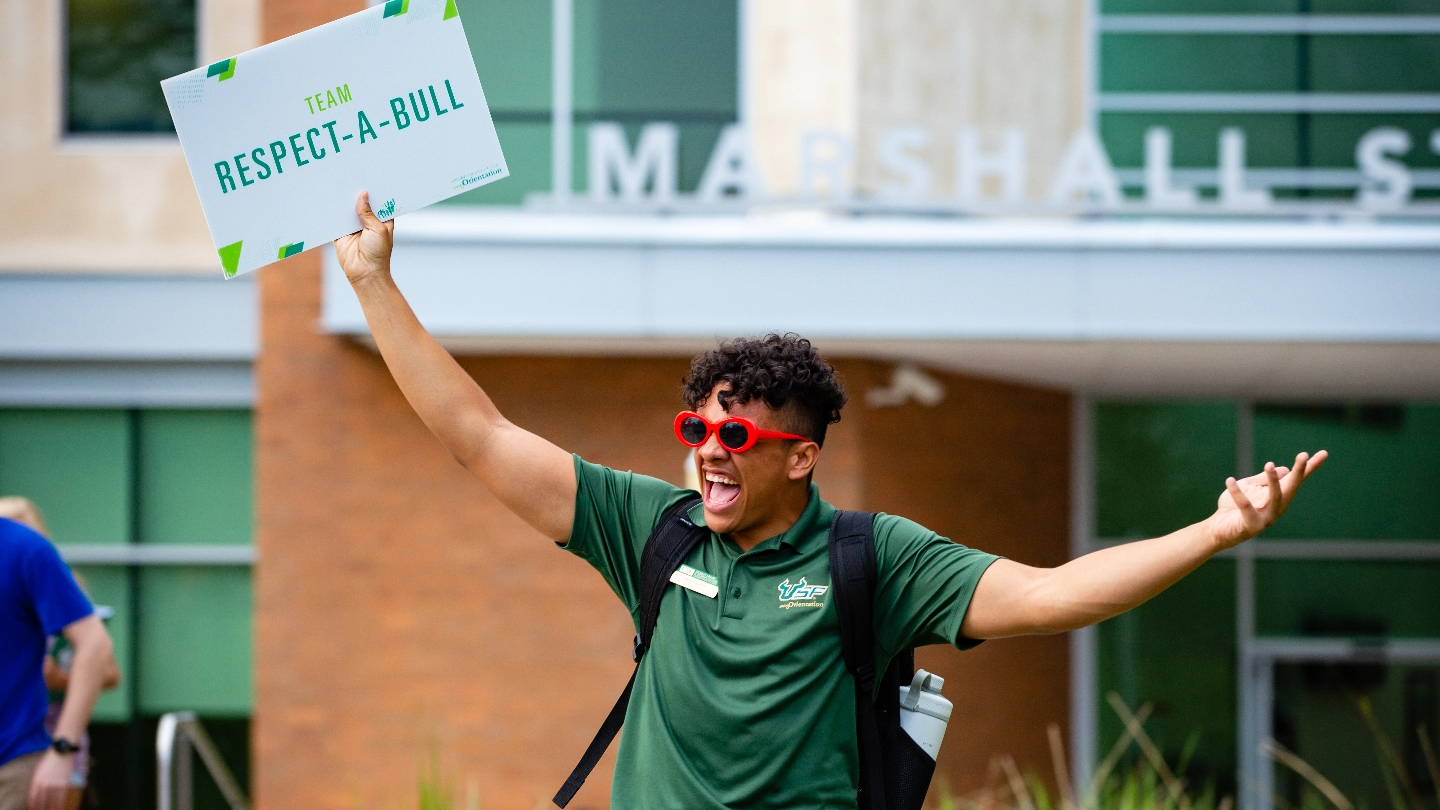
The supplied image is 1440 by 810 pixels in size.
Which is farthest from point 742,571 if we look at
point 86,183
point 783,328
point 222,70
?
point 86,183

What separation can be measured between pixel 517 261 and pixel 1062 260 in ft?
8.99

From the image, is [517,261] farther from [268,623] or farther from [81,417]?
[81,417]

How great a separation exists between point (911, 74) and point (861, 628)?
555 centimetres

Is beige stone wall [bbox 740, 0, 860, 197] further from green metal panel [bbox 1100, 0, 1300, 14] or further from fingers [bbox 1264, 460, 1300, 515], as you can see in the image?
fingers [bbox 1264, 460, 1300, 515]

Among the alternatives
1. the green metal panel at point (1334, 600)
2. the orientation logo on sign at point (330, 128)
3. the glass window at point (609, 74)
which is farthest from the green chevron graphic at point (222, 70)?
the green metal panel at point (1334, 600)

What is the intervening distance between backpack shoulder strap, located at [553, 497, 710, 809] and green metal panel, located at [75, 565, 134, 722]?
7.20 metres

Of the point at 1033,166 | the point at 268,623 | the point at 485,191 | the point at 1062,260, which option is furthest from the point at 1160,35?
the point at 268,623

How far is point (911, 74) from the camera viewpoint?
7.59 metres

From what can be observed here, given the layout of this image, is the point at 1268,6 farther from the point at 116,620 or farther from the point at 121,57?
the point at 116,620

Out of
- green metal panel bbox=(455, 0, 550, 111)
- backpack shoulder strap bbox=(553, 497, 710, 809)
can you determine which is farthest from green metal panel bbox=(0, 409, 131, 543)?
backpack shoulder strap bbox=(553, 497, 710, 809)

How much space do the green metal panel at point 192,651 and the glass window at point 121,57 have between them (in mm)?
3070

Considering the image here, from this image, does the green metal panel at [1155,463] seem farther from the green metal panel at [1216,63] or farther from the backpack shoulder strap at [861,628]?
the backpack shoulder strap at [861,628]

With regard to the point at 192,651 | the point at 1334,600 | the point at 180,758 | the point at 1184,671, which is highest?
the point at 1334,600

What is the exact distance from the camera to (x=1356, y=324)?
6.91 metres
